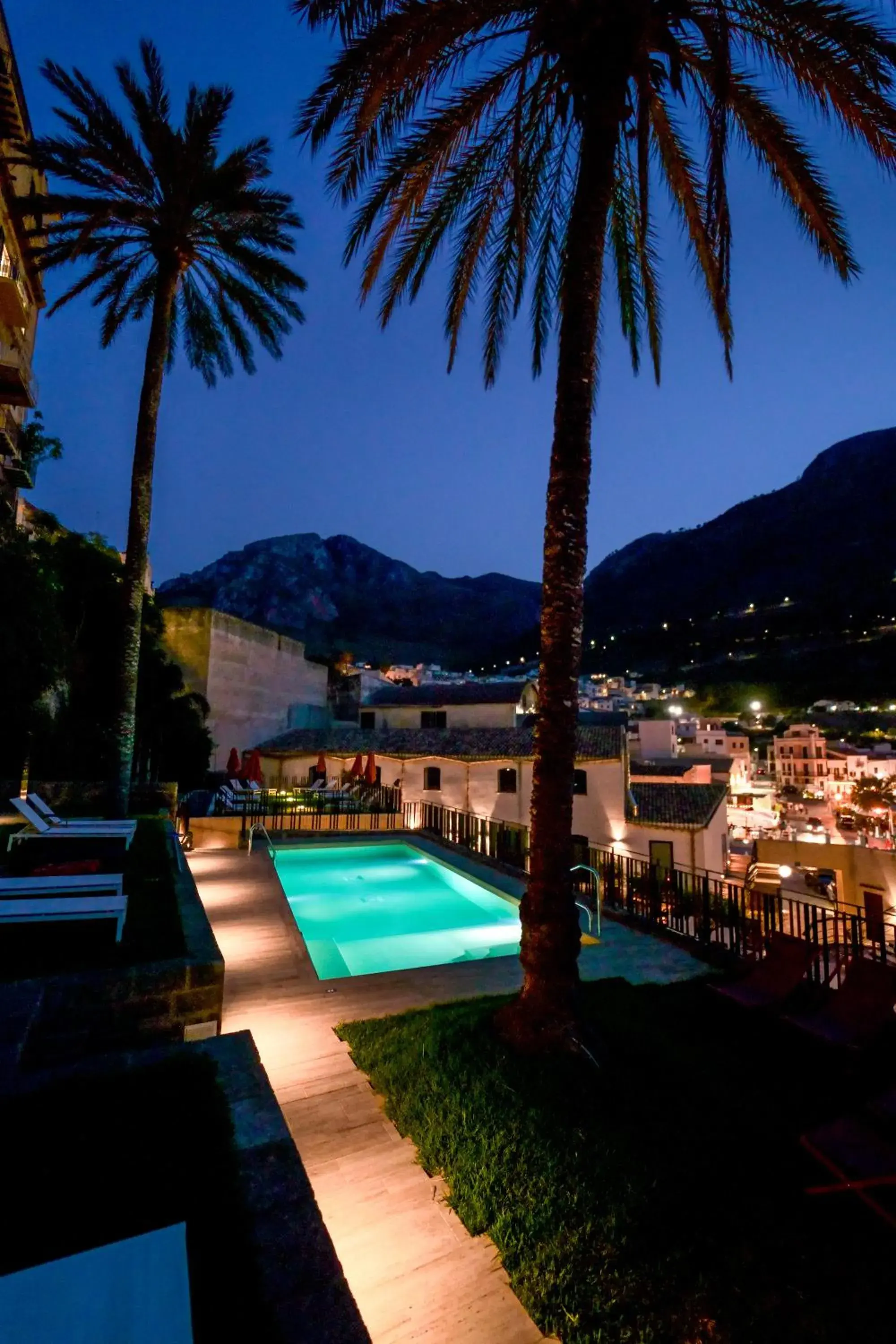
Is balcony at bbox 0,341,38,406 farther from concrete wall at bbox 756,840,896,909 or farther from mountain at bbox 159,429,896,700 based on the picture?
mountain at bbox 159,429,896,700

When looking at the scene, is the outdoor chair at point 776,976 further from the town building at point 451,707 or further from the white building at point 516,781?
the town building at point 451,707

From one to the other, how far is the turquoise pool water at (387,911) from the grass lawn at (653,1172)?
114 inches

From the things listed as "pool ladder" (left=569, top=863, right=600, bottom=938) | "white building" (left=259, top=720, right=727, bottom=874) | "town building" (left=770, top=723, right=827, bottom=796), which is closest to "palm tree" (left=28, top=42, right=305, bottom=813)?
"pool ladder" (left=569, top=863, right=600, bottom=938)

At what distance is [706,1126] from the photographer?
384cm

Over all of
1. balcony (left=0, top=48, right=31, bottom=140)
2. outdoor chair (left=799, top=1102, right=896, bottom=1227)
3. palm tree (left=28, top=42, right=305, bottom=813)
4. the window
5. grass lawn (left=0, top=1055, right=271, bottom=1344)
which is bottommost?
the window

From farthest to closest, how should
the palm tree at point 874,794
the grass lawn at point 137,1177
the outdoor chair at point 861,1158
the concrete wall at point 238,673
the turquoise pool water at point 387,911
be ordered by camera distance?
the palm tree at point 874,794 < the concrete wall at point 238,673 < the turquoise pool water at point 387,911 < the outdoor chair at point 861,1158 < the grass lawn at point 137,1177

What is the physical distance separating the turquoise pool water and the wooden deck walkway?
0.75 m

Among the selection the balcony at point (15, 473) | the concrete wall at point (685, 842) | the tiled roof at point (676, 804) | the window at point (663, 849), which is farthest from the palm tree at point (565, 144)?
the window at point (663, 849)

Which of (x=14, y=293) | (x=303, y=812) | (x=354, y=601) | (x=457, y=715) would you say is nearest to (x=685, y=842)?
(x=457, y=715)

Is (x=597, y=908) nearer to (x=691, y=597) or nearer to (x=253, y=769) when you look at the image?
(x=253, y=769)

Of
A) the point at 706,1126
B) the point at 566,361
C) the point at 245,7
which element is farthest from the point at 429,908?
the point at 245,7

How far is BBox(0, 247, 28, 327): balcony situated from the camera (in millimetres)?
16734

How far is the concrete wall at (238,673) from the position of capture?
2502 cm

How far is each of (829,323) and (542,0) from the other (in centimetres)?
4712
